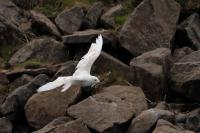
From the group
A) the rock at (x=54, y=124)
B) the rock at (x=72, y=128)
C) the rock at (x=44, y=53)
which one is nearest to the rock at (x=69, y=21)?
the rock at (x=44, y=53)

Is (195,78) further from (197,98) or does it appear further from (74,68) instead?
(74,68)

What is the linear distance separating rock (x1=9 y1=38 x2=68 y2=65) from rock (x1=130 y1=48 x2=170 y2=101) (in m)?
2.76

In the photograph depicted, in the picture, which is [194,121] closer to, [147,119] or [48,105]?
[147,119]

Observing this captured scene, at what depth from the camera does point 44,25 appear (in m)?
21.9

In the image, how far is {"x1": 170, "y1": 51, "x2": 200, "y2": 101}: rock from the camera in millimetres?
17562

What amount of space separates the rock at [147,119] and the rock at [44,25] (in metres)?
5.97

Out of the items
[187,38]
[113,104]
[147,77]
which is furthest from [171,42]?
[113,104]

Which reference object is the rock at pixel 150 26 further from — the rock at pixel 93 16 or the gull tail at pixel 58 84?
the gull tail at pixel 58 84

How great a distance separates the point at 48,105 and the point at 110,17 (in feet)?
16.0

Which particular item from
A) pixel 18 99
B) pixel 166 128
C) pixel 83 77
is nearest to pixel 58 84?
pixel 83 77

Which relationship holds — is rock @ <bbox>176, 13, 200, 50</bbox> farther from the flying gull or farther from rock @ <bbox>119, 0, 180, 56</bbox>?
the flying gull

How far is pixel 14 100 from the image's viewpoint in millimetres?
18391

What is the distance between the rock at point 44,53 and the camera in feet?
68.8

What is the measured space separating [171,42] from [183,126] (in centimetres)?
429
